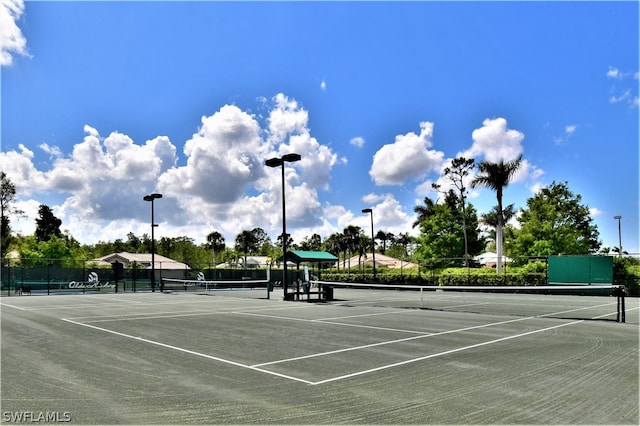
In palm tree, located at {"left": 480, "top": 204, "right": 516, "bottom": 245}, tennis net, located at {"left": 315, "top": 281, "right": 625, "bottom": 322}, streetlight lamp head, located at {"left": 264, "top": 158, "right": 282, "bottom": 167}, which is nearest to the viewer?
tennis net, located at {"left": 315, "top": 281, "right": 625, "bottom": 322}

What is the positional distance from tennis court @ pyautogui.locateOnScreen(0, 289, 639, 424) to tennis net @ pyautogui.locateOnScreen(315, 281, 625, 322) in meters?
4.15

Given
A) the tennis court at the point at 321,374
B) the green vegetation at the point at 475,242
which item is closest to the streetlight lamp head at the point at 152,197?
the green vegetation at the point at 475,242

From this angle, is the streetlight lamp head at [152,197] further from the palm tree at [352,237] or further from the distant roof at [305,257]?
the palm tree at [352,237]

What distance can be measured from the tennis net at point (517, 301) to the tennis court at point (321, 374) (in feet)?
13.6

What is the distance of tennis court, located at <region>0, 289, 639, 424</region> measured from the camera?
5.53 metres

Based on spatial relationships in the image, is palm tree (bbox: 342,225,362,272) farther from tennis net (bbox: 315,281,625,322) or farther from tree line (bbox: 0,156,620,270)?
tennis net (bbox: 315,281,625,322)

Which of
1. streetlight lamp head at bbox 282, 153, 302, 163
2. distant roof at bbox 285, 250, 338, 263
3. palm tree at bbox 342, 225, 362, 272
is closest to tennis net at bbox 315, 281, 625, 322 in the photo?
distant roof at bbox 285, 250, 338, 263

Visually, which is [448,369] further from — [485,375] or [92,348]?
[92,348]

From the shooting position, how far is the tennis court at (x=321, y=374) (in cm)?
553

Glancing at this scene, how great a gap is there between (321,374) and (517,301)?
2207 cm

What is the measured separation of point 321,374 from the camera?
752cm

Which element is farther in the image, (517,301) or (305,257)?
(517,301)

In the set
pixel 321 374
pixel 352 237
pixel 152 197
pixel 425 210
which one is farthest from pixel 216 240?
pixel 321 374

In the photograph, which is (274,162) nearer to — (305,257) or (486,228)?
(305,257)
